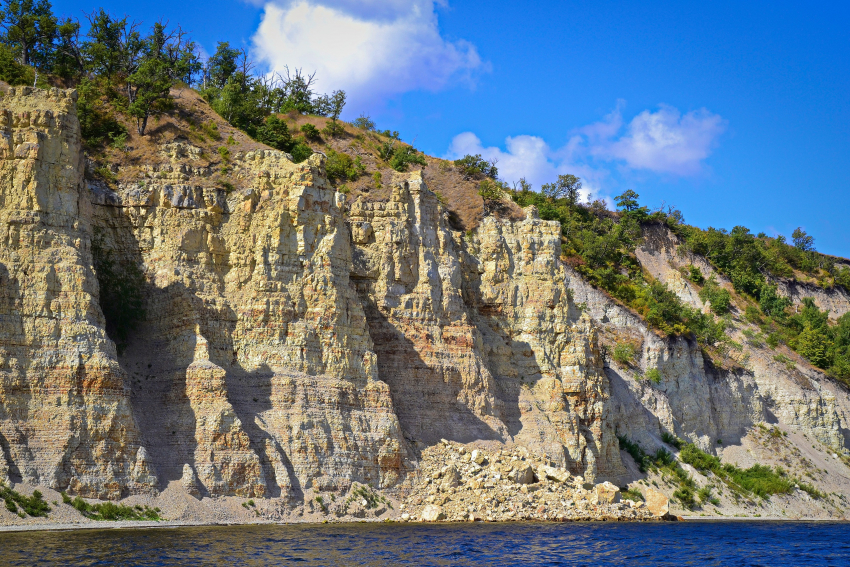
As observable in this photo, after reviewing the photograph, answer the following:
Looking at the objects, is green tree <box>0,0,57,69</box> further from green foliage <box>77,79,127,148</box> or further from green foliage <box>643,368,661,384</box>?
green foliage <box>643,368,661,384</box>

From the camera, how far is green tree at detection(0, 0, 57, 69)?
6256 cm

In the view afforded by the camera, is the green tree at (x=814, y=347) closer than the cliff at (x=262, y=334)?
No

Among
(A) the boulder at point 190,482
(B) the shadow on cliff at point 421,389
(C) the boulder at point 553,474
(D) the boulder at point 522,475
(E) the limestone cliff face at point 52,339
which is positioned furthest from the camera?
(B) the shadow on cliff at point 421,389

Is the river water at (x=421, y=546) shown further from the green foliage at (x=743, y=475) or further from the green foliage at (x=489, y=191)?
the green foliage at (x=489, y=191)

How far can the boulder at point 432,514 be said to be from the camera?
46531 millimetres

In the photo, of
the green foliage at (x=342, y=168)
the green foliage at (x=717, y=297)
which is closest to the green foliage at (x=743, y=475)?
the green foliage at (x=717, y=297)

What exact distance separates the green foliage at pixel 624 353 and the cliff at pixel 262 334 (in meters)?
4.79

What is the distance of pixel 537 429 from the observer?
55844mm

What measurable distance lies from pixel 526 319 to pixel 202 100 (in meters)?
26.7

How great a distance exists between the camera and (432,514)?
46.6 meters

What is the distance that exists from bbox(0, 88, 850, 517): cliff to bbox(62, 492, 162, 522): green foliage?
0.73 m

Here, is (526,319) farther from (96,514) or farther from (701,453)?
(96,514)

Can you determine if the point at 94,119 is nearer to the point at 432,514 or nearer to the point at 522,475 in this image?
the point at 432,514

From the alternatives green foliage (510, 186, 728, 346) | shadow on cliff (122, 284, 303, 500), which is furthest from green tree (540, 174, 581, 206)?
shadow on cliff (122, 284, 303, 500)
